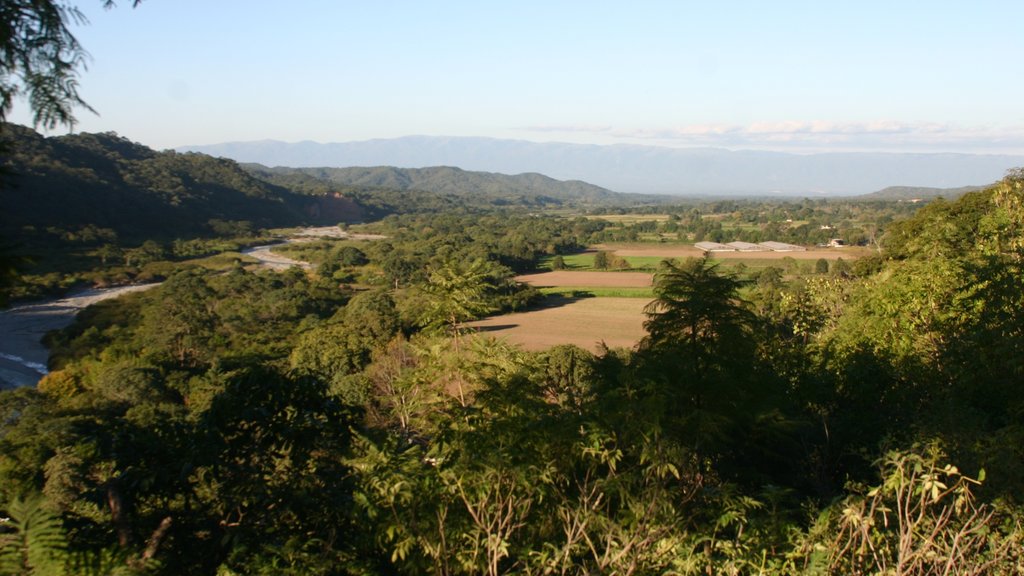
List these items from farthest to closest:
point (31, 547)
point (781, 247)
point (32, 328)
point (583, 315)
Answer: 1. point (781, 247)
2. point (583, 315)
3. point (32, 328)
4. point (31, 547)

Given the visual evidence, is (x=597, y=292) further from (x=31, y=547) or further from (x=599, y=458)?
(x=31, y=547)

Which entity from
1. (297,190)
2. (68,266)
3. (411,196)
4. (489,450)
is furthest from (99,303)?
(411,196)

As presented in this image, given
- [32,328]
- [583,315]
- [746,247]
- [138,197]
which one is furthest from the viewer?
[138,197]

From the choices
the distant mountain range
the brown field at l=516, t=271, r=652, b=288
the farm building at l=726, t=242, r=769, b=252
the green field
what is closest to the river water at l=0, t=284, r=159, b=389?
the distant mountain range

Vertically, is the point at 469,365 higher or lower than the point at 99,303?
higher

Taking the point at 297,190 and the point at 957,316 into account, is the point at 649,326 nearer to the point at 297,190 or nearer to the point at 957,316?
the point at 957,316

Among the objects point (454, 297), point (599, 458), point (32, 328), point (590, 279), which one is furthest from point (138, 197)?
point (599, 458)
